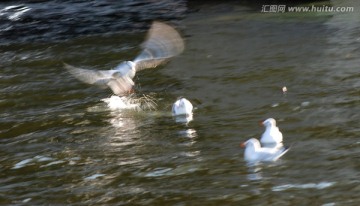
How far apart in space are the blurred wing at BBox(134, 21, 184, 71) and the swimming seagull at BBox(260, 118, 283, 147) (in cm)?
281

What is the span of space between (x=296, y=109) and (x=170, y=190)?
260cm

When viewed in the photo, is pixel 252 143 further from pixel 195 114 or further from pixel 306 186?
pixel 195 114

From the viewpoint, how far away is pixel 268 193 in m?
7.10

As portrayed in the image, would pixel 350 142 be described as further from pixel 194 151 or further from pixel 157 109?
pixel 157 109

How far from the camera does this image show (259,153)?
25.6 ft

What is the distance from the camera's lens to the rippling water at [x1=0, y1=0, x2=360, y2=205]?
24.6 ft

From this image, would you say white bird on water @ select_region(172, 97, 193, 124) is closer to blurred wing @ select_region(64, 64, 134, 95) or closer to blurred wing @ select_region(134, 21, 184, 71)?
blurred wing @ select_region(64, 64, 134, 95)

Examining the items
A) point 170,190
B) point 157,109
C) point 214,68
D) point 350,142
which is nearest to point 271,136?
point 350,142

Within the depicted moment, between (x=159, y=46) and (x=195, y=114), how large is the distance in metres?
2.22

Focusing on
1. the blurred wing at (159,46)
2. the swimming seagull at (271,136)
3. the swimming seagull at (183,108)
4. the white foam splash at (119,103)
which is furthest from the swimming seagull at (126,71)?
the swimming seagull at (271,136)

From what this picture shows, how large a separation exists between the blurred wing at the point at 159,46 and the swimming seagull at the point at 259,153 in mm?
3168

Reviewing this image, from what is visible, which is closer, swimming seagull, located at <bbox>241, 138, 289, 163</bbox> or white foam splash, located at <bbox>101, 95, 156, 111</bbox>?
swimming seagull, located at <bbox>241, 138, 289, 163</bbox>

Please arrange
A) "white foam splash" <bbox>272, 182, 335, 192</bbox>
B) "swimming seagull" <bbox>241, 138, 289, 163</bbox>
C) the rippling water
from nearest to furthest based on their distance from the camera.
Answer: "white foam splash" <bbox>272, 182, 335, 192</bbox>
the rippling water
"swimming seagull" <bbox>241, 138, 289, 163</bbox>

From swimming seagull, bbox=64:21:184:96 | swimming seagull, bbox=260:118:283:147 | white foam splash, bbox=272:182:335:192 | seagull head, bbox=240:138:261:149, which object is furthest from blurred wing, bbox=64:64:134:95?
white foam splash, bbox=272:182:335:192
